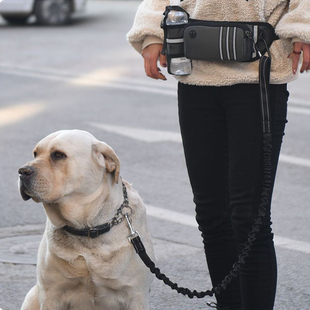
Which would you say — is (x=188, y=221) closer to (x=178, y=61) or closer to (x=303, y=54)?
(x=178, y=61)

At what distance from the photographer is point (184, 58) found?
3619mm

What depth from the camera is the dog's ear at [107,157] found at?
3729 millimetres

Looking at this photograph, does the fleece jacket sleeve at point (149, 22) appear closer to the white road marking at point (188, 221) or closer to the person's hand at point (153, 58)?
the person's hand at point (153, 58)

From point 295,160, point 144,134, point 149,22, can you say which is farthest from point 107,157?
point 144,134

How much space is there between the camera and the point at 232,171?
11.8 ft

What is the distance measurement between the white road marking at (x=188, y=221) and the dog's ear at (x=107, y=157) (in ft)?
6.12

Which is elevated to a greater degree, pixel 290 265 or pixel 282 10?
pixel 282 10

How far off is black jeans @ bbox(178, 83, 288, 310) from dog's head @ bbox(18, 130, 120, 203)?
1.31 feet

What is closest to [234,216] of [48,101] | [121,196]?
[121,196]

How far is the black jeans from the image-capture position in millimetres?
3531

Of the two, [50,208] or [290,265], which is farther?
[290,265]

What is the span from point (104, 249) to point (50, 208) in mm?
303

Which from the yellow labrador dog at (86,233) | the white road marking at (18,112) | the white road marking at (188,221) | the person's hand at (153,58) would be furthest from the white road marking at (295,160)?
the person's hand at (153,58)

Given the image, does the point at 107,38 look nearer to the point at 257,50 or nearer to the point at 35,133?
the point at 35,133
